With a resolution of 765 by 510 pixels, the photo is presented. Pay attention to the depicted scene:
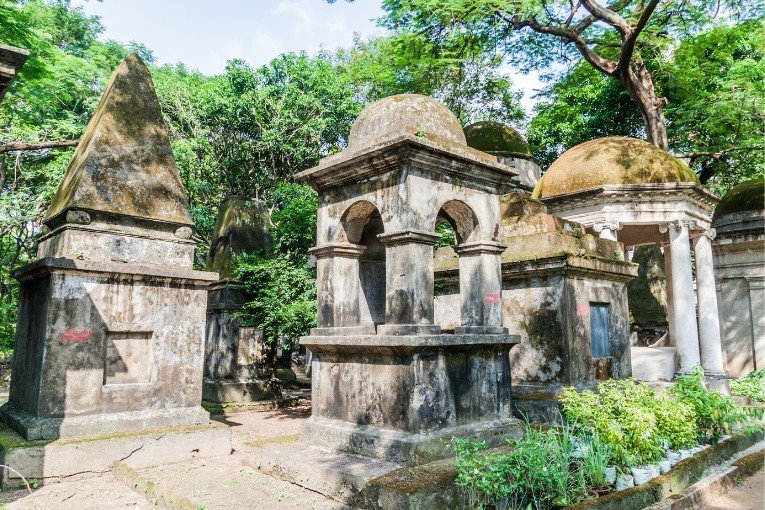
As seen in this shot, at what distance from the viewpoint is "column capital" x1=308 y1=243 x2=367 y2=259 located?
5.85m

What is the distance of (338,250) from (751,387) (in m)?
9.03

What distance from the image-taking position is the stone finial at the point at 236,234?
1312 cm

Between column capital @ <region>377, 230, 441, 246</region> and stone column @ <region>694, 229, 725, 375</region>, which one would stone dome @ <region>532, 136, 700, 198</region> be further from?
column capital @ <region>377, 230, 441, 246</region>

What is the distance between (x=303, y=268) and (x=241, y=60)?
8270mm

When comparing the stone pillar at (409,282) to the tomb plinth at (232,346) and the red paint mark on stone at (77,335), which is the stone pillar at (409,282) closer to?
the red paint mark on stone at (77,335)

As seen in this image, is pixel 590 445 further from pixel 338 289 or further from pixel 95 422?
pixel 95 422

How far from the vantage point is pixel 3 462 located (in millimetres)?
5195

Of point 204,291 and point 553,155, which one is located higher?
point 553,155

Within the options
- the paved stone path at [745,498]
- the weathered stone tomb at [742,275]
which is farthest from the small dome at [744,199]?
the paved stone path at [745,498]

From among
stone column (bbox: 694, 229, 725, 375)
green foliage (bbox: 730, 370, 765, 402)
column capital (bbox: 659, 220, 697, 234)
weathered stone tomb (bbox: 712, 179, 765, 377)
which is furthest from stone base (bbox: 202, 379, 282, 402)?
weathered stone tomb (bbox: 712, 179, 765, 377)

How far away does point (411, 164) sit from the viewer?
5121 millimetres

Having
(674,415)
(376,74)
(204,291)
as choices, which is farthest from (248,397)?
(376,74)

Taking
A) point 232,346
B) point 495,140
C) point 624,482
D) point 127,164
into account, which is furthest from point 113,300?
point 495,140

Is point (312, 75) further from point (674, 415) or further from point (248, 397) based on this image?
point (674, 415)
